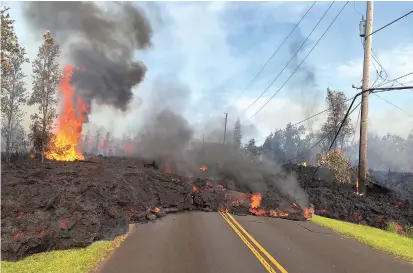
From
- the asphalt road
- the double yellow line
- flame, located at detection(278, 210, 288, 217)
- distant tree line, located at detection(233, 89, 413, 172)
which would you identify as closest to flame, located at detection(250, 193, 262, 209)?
flame, located at detection(278, 210, 288, 217)

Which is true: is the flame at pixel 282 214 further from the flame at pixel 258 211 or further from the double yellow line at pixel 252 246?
the double yellow line at pixel 252 246

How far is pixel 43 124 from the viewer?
1529 inches

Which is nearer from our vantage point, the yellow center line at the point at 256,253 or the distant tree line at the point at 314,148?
the yellow center line at the point at 256,253

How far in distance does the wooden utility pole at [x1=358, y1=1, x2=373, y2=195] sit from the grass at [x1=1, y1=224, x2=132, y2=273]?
42.7 ft

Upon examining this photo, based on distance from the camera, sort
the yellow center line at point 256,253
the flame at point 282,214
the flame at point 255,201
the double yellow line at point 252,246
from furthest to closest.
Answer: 1. the flame at point 255,201
2. the flame at point 282,214
3. the double yellow line at point 252,246
4. the yellow center line at point 256,253

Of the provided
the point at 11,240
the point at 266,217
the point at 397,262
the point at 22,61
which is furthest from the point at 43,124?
the point at 397,262

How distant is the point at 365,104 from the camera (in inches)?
717

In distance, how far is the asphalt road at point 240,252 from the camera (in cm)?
855

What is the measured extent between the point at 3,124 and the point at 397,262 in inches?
1884

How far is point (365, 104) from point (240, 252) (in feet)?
39.0

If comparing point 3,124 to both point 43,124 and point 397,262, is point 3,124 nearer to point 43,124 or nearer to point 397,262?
point 43,124

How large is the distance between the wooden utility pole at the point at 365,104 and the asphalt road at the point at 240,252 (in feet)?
14.5

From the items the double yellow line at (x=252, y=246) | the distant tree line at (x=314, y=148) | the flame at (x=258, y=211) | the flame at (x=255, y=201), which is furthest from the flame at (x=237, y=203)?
the distant tree line at (x=314, y=148)

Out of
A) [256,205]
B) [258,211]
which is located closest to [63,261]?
[258,211]
